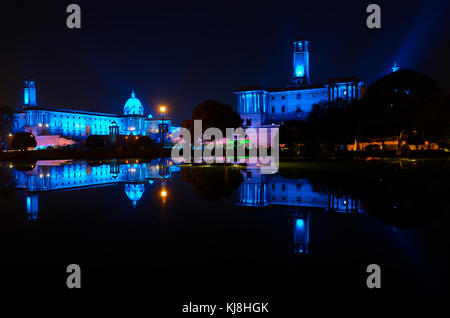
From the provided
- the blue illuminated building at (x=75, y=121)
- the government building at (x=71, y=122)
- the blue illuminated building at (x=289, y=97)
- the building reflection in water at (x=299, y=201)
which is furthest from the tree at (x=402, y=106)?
the blue illuminated building at (x=75, y=121)

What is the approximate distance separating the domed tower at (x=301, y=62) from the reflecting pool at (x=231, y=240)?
291 feet

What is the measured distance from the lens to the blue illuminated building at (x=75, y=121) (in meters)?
101

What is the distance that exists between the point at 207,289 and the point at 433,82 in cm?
5076

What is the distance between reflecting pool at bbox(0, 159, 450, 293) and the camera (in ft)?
16.5

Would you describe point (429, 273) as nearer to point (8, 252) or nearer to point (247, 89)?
point (8, 252)

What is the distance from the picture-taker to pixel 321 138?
151ft

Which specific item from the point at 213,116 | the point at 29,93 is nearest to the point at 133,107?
the point at 29,93

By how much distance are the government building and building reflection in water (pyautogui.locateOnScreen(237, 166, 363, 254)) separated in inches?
3425

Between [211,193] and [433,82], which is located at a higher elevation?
[433,82]

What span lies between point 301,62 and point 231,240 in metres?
97.4

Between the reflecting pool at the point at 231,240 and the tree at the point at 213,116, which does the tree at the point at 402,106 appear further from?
the reflecting pool at the point at 231,240

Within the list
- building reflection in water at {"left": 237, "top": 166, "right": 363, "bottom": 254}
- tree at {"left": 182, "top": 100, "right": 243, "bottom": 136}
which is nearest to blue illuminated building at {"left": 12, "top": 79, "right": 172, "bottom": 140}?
tree at {"left": 182, "top": 100, "right": 243, "bottom": 136}

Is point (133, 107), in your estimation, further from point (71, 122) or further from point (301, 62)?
point (301, 62)
